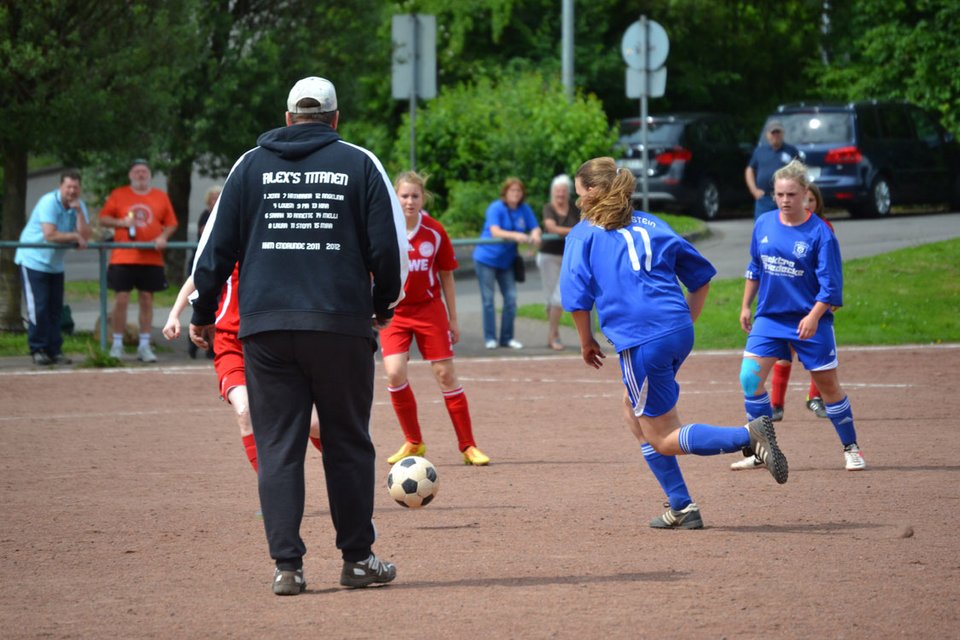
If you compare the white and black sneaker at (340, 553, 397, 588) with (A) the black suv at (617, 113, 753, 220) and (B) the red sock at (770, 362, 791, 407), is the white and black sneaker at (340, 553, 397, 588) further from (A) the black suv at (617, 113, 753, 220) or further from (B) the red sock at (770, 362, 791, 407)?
(A) the black suv at (617, 113, 753, 220)

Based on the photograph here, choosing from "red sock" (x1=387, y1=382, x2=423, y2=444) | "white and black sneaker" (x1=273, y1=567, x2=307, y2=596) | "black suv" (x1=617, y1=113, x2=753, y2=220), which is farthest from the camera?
"black suv" (x1=617, y1=113, x2=753, y2=220)

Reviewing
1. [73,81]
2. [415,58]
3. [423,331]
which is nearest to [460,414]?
[423,331]

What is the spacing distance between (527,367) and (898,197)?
1515cm

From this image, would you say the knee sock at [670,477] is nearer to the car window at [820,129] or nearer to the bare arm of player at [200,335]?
the bare arm of player at [200,335]

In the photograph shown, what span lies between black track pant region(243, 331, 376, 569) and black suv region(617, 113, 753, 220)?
22.1 m

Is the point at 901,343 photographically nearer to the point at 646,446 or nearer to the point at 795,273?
the point at 795,273

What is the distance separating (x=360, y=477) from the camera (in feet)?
21.0

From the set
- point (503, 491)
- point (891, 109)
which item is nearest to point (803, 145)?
point (891, 109)

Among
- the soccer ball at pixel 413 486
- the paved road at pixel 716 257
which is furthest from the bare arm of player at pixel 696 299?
the paved road at pixel 716 257

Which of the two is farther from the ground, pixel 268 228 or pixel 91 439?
pixel 268 228

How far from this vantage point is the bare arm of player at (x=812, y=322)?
9430mm

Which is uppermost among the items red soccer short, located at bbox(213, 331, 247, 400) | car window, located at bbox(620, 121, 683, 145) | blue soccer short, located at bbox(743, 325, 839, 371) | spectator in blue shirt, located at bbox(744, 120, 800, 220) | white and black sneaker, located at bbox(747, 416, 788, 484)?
car window, located at bbox(620, 121, 683, 145)

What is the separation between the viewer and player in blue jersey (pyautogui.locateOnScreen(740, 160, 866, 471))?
9.59 metres

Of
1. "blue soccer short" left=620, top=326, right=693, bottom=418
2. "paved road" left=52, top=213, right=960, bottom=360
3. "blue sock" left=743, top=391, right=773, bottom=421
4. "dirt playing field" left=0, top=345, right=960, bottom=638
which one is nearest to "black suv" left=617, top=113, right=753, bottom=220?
"paved road" left=52, top=213, right=960, bottom=360
